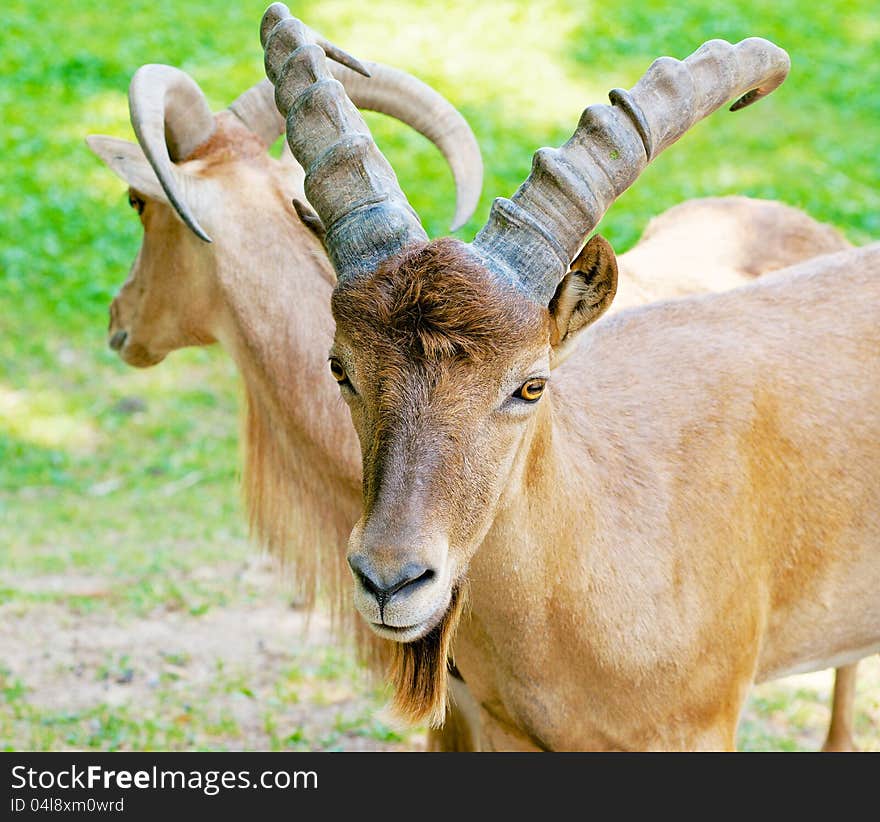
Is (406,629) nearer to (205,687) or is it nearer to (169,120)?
(169,120)

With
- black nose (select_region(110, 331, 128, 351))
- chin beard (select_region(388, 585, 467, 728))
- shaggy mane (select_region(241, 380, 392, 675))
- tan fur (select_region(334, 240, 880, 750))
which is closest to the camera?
chin beard (select_region(388, 585, 467, 728))

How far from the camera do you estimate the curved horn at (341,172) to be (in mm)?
3625

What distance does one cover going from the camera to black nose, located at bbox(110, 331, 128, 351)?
5.93 metres

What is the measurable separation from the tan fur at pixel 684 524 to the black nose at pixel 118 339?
229 cm

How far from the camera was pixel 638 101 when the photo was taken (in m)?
3.83

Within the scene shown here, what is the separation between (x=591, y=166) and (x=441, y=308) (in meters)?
0.66

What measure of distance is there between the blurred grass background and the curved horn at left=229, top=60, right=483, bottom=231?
104 inches

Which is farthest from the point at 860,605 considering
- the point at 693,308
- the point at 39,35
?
the point at 39,35

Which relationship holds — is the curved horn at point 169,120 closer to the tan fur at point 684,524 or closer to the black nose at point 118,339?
the black nose at point 118,339

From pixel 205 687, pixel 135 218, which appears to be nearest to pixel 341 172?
pixel 205 687

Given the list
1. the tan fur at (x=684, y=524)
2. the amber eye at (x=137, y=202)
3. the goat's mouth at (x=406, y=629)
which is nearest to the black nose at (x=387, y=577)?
the goat's mouth at (x=406, y=629)

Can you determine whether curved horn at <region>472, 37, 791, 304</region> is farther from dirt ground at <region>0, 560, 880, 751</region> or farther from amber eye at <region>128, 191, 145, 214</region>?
dirt ground at <region>0, 560, 880, 751</region>

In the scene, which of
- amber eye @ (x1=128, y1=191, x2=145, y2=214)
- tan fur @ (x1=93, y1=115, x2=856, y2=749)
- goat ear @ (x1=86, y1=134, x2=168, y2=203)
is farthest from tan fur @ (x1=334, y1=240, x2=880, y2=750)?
amber eye @ (x1=128, y1=191, x2=145, y2=214)

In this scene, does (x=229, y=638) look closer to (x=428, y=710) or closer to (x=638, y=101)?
(x=428, y=710)
